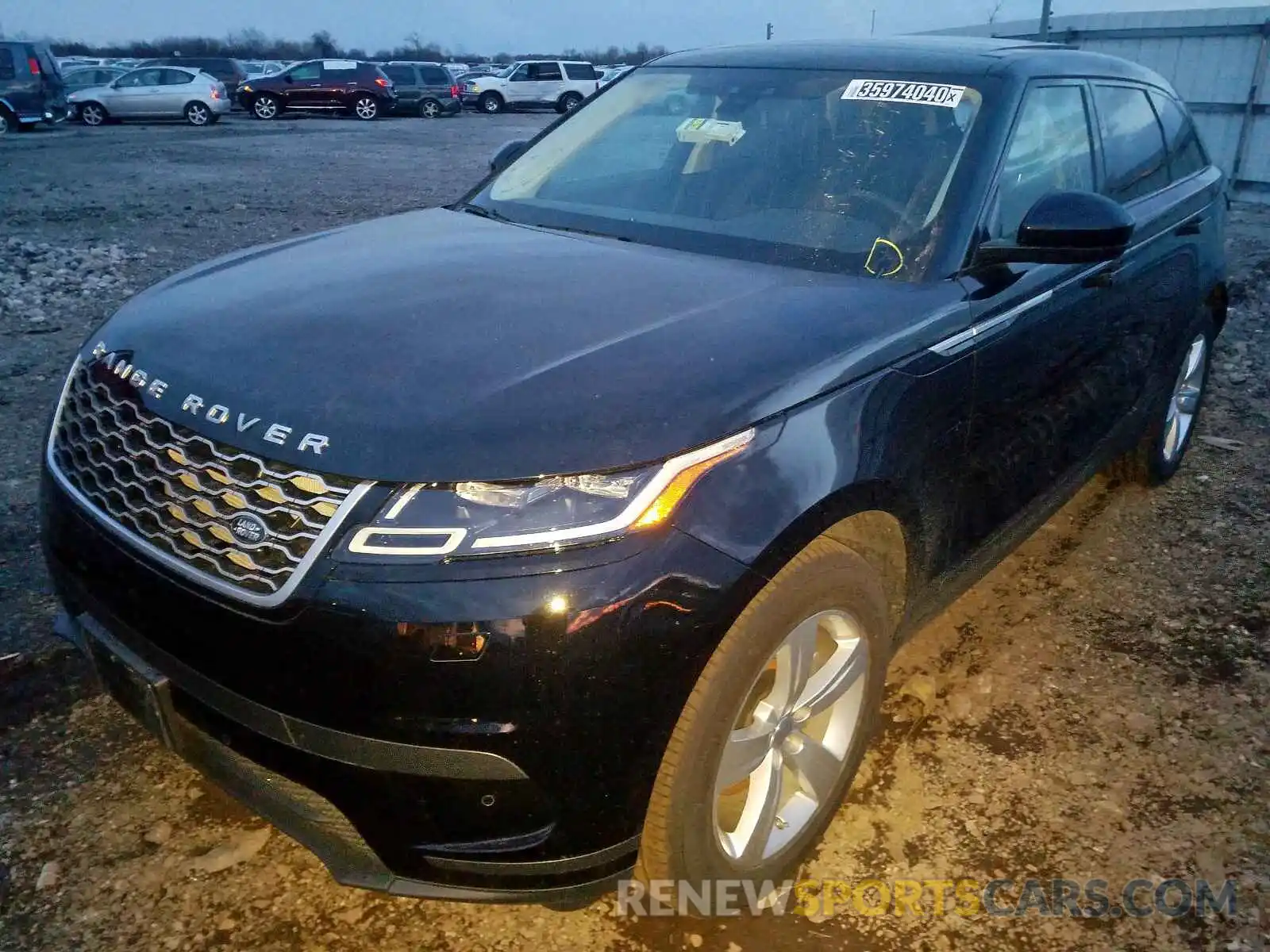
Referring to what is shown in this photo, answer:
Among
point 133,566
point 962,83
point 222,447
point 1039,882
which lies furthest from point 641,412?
point 962,83

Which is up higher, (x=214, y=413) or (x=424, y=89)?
(x=214, y=413)

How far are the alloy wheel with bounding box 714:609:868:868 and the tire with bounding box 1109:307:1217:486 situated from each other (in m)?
2.29

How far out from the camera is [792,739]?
213 cm

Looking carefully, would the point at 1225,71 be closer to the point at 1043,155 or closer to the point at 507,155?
the point at 1043,155

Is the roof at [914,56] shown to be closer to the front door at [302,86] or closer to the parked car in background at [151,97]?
the parked car in background at [151,97]

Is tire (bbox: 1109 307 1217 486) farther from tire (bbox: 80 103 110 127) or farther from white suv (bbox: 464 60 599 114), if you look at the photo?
white suv (bbox: 464 60 599 114)

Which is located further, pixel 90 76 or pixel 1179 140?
pixel 90 76

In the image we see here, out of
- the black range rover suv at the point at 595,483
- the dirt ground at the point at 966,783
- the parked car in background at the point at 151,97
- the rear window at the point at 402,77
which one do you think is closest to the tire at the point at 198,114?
the parked car in background at the point at 151,97

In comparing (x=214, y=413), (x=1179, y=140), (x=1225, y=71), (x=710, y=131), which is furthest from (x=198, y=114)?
(x=214, y=413)

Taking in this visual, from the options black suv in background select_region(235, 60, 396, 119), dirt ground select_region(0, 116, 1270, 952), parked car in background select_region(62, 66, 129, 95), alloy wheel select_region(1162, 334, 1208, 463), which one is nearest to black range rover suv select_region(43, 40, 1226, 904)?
dirt ground select_region(0, 116, 1270, 952)

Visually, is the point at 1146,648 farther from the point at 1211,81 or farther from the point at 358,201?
the point at 1211,81

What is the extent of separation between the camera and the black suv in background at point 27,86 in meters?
19.7

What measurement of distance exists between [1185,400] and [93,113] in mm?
26481

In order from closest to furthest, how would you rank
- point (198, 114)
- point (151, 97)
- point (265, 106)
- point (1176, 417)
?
point (1176, 417), point (151, 97), point (198, 114), point (265, 106)
